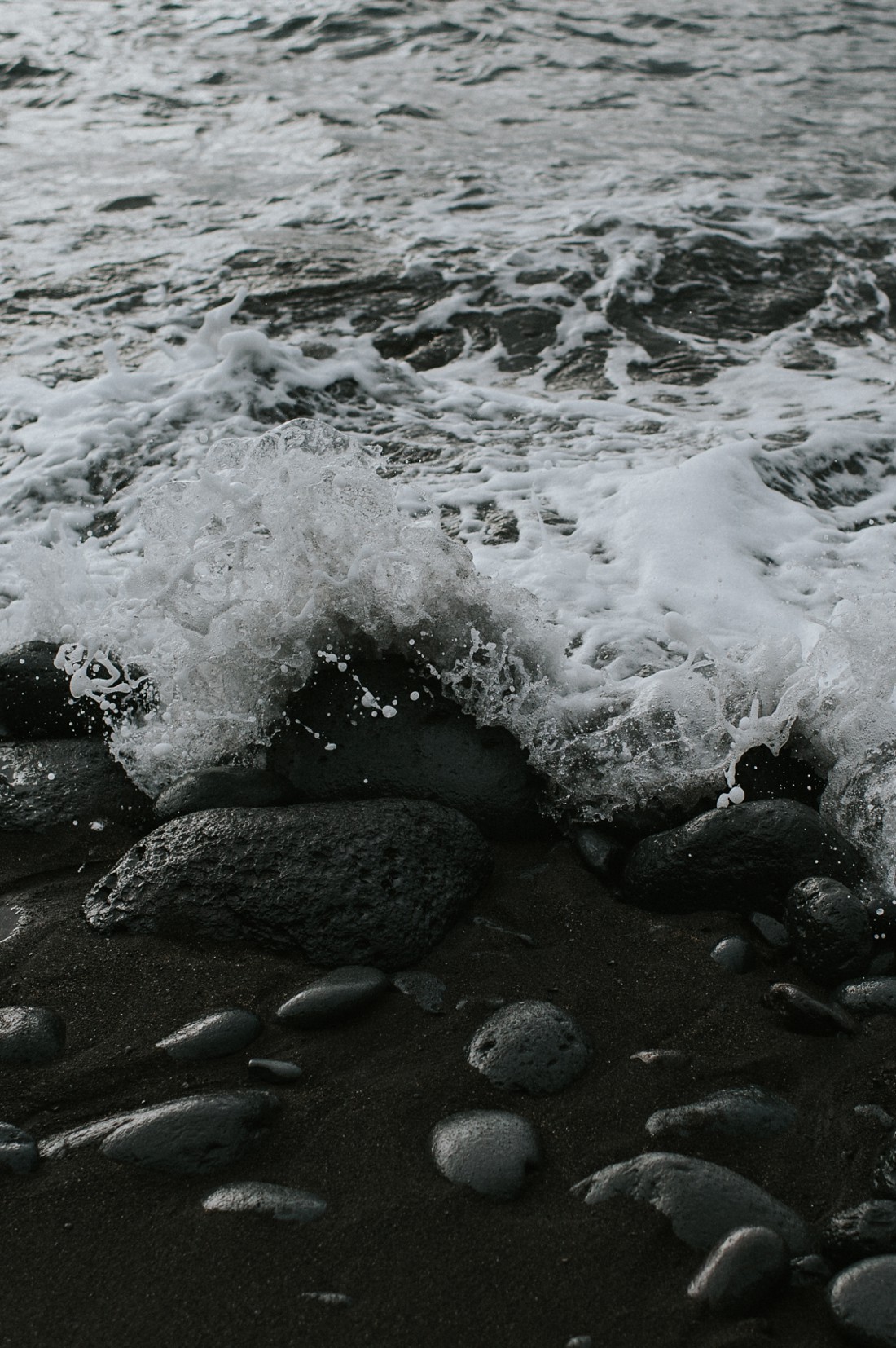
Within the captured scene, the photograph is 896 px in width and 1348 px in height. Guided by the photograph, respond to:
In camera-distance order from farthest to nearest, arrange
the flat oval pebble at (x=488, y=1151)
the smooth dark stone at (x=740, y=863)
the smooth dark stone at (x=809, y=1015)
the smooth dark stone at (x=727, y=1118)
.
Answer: the smooth dark stone at (x=740, y=863)
the smooth dark stone at (x=809, y=1015)
the smooth dark stone at (x=727, y=1118)
the flat oval pebble at (x=488, y=1151)

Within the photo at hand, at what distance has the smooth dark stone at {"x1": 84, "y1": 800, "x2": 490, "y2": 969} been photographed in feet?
8.20

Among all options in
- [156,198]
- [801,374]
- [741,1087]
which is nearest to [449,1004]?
[741,1087]

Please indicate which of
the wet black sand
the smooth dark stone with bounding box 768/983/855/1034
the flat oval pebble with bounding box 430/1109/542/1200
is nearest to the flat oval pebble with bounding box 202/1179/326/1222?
the wet black sand

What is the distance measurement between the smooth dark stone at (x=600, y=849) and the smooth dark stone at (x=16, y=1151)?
1364 mm

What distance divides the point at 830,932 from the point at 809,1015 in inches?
8.5

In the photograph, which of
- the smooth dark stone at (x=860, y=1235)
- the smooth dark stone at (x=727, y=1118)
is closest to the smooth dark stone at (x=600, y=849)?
the smooth dark stone at (x=727, y=1118)

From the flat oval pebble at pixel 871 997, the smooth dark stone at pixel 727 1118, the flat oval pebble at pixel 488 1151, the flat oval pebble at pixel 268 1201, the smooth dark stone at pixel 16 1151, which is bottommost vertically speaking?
the flat oval pebble at pixel 871 997

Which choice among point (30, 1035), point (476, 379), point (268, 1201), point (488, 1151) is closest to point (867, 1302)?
point (488, 1151)

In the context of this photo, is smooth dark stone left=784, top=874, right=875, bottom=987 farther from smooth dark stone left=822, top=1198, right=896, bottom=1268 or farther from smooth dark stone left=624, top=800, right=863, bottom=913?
smooth dark stone left=822, top=1198, right=896, bottom=1268

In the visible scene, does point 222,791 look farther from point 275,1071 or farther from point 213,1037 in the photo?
point 275,1071

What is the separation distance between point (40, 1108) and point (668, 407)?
4.15 meters

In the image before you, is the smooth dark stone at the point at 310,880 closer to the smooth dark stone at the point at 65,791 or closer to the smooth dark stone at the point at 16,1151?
the smooth dark stone at the point at 65,791

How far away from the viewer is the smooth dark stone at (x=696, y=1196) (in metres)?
1.83

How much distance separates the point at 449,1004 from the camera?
7.75 ft
